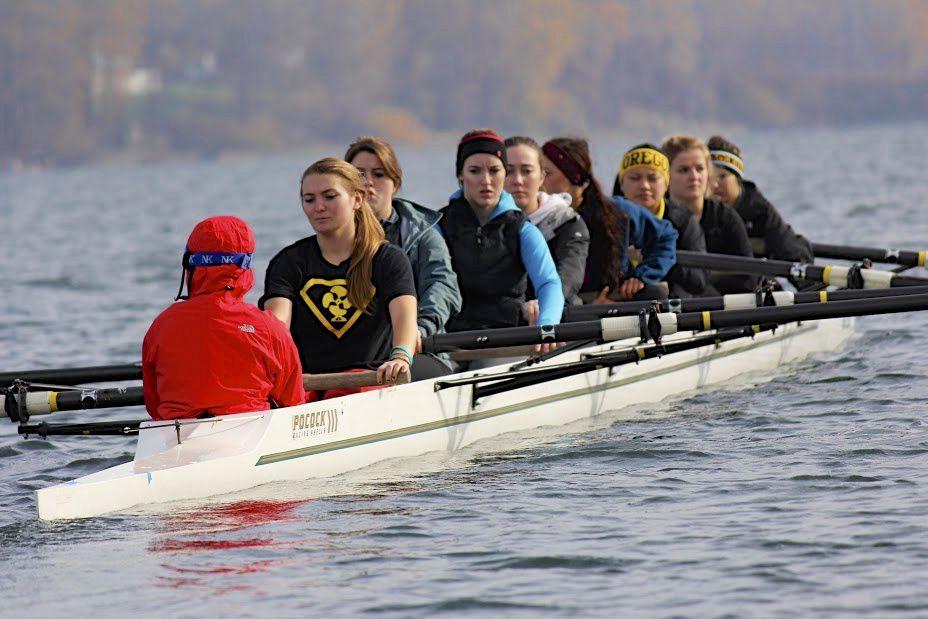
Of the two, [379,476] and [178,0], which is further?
[178,0]

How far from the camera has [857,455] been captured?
852 cm

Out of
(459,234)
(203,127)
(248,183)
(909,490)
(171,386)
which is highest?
(203,127)

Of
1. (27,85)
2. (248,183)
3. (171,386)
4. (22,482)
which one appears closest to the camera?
(171,386)

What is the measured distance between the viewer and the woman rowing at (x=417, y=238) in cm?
907

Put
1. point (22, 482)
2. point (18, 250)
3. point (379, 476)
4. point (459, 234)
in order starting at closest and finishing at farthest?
point (379, 476) < point (22, 482) < point (459, 234) < point (18, 250)

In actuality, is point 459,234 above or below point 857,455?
above

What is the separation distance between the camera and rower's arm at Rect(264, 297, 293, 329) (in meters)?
8.21

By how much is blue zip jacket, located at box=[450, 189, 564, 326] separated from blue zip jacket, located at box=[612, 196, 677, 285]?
1966 millimetres

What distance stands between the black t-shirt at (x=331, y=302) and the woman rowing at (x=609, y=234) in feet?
9.82

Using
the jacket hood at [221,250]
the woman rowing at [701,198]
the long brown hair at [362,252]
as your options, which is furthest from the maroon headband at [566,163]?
the jacket hood at [221,250]

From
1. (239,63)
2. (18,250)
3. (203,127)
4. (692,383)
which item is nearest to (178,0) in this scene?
(239,63)

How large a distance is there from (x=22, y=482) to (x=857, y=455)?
4.87 meters

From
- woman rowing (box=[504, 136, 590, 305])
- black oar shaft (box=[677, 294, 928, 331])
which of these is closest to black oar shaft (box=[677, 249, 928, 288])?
woman rowing (box=[504, 136, 590, 305])

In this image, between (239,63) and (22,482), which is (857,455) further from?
(239,63)
